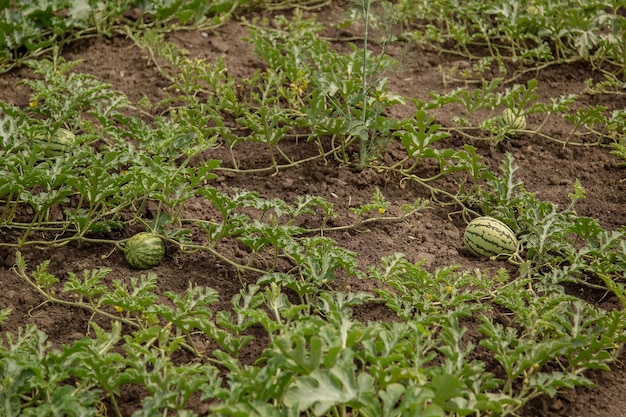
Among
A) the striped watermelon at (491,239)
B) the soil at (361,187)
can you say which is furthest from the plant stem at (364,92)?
the striped watermelon at (491,239)

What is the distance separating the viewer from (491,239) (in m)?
4.43

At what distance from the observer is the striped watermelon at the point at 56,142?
4809mm

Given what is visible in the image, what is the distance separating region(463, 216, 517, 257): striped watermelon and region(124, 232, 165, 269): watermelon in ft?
5.53

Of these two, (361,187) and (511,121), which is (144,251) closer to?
→ (361,187)

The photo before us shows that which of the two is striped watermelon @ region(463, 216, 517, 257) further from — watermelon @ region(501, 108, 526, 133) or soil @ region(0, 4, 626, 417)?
watermelon @ region(501, 108, 526, 133)

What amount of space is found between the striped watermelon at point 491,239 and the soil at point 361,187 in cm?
7

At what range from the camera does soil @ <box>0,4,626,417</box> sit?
13.0ft

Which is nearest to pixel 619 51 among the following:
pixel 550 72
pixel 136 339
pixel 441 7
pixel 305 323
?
pixel 550 72

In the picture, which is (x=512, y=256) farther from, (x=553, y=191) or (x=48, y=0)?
(x=48, y=0)

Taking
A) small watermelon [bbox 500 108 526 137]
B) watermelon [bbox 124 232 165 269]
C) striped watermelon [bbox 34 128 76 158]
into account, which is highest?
striped watermelon [bbox 34 128 76 158]

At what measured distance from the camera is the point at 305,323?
343 cm

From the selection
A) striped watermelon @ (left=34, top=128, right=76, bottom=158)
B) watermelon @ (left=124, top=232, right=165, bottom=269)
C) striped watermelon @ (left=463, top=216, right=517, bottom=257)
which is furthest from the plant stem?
striped watermelon @ (left=34, top=128, right=76, bottom=158)

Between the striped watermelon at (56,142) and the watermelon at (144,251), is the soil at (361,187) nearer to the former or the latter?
the watermelon at (144,251)

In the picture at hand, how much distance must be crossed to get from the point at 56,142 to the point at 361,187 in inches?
73.1
